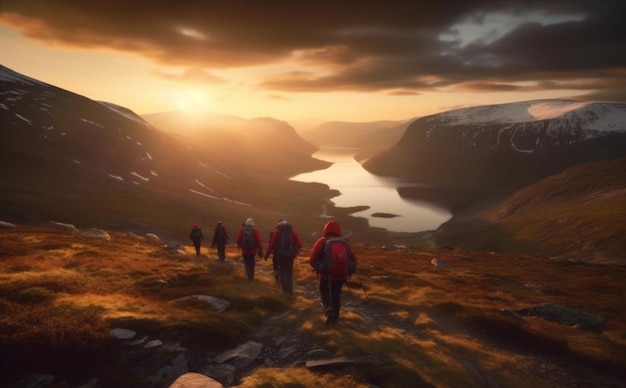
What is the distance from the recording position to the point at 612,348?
659 inches

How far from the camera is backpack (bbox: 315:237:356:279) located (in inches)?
555

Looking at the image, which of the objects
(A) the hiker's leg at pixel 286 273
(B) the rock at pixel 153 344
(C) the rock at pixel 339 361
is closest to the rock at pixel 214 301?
(B) the rock at pixel 153 344

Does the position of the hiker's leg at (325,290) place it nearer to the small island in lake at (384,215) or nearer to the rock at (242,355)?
the rock at (242,355)

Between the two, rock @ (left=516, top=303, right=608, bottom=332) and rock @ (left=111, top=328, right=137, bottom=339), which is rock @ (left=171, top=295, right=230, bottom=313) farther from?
rock @ (left=516, top=303, right=608, bottom=332)

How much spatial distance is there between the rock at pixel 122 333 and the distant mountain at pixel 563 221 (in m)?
101

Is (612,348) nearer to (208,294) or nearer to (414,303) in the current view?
(414,303)

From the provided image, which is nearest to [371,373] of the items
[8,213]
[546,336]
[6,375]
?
[6,375]

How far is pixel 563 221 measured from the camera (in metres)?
118

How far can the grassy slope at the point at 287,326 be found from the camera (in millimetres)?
10555

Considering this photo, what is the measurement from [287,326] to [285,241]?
16.3ft

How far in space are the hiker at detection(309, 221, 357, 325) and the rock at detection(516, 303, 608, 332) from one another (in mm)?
13654

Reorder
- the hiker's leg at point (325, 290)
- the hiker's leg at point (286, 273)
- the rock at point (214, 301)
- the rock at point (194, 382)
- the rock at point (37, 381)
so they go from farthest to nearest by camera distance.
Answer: the hiker's leg at point (286, 273) < the rock at point (214, 301) < the hiker's leg at point (325, 290) < the rock at point (194, 382) < the rock at point (37, 381)

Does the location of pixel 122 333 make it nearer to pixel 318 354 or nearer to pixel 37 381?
pixel 37 381

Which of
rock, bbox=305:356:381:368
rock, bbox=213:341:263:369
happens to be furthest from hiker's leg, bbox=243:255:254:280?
rock, bbox=305:356:381:368
